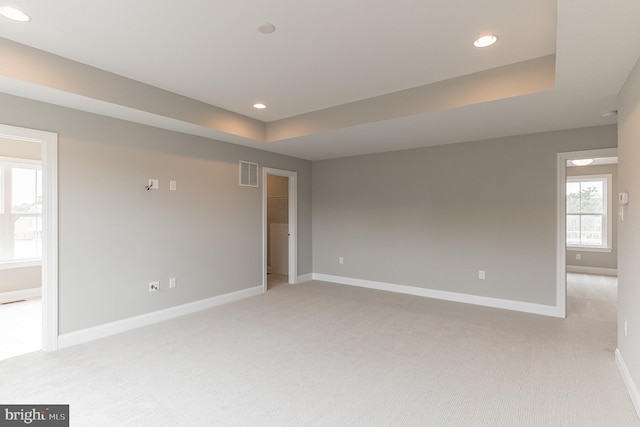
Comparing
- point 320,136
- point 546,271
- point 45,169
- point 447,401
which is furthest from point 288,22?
point 546,271

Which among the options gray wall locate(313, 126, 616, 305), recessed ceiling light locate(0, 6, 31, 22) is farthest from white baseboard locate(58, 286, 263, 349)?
recessed ceiling light locate(0, 6, 31, 22)

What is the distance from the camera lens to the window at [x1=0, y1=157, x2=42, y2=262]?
475 centimetres

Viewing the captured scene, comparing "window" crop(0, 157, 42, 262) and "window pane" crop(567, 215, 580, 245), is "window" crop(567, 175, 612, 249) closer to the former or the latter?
"window pane" crop(567, 215, 580, 245)

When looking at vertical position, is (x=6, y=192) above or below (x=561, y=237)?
above

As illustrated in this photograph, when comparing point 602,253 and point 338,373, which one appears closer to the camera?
point 338,373

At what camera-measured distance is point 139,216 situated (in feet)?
12.3

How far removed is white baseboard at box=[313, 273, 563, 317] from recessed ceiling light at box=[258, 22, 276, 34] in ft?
13.9

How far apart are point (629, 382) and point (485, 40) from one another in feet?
8.93

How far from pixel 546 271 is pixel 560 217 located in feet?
→ 2.32

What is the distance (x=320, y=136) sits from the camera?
437cm

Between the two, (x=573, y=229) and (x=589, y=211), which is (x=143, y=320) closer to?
(x=573, y=229)

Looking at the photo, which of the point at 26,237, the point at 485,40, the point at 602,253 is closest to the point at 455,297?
the point at 485,40

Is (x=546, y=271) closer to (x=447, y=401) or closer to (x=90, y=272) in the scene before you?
(x=447, y=401)

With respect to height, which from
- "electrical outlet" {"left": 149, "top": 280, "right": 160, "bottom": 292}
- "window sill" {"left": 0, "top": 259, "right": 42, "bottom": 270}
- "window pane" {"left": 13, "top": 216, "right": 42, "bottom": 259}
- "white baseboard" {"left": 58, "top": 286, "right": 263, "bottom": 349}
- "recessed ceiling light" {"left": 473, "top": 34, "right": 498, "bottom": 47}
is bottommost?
"white baseboard" {"left": 58, "top": 286, "right": 263, "bottom": 349}
